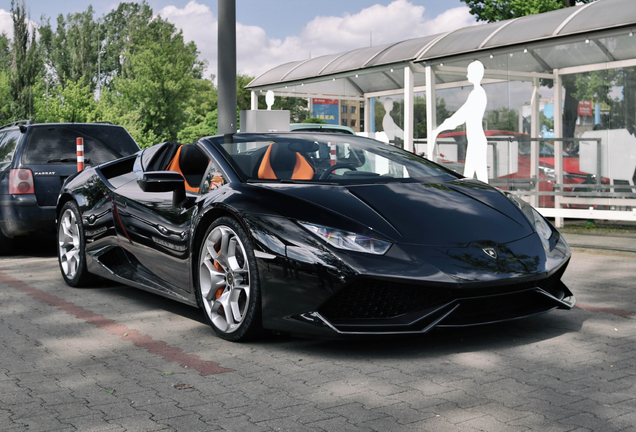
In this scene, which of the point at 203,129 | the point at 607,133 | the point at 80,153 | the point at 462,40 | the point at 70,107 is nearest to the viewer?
the point at 80,153

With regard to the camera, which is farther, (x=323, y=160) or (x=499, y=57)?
(x=499, y=57)

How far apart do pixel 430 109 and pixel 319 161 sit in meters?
9.04

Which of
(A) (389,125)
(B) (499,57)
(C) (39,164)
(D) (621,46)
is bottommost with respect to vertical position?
(C) (39,164)

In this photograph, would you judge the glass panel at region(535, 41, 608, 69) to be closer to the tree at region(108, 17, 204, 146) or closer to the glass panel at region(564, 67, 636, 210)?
the glass panel at region(564, 67, 636, 210)

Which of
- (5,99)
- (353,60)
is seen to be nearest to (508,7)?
(353,60)

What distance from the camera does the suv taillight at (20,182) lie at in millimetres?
8336

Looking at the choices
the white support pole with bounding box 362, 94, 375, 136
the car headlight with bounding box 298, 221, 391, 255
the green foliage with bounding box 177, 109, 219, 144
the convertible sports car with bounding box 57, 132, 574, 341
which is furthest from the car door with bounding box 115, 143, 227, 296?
the green foliage with bounding box 177, 109, 219, 144

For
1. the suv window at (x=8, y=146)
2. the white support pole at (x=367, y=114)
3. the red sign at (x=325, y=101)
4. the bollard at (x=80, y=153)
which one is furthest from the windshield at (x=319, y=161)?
the red sign at (x=325, y=101)

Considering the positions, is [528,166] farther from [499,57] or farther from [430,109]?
[430,109]

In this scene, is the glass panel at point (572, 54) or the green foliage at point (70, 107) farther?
the green foliage at point (70, 107)

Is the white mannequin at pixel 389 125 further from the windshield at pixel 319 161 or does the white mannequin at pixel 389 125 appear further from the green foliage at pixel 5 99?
the green foliage at pixel 5 99

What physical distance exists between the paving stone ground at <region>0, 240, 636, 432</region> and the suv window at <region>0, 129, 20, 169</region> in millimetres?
4003

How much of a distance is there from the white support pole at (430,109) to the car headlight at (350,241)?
9599mm

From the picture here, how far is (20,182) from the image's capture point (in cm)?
835
